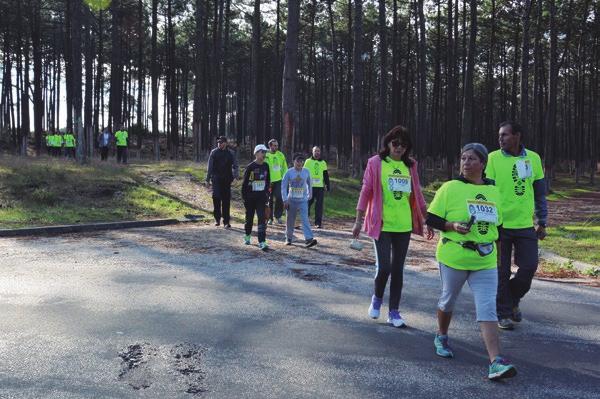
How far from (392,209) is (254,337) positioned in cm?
181

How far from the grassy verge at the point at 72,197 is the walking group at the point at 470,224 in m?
9.68

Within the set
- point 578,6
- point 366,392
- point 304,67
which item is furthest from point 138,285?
point 304,67

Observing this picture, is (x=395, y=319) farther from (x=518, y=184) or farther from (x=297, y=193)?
(x=297, y=193)

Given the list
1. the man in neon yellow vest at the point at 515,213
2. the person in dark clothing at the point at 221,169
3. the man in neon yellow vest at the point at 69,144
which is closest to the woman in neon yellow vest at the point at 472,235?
the man in neon yellow vest at the point at 515,213

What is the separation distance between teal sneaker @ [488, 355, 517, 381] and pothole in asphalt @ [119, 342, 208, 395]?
6.86 feet

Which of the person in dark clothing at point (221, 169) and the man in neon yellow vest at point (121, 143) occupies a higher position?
the man in neon yellow vest at point (121, 143)

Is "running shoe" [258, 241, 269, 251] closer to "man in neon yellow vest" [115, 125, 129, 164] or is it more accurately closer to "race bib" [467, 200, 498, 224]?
"race bib" [467, 200, 498, 224]

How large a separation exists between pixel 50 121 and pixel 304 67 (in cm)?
2654

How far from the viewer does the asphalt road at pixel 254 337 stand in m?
3.95

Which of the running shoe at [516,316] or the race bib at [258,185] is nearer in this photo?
the running shoe at [516,316]

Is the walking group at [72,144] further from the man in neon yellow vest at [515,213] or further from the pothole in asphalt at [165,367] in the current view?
the man in neon yellow vest at [515,213]

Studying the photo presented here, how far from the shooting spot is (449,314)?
461 cm

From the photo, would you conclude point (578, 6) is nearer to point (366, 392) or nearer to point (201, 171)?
point (201, 171)

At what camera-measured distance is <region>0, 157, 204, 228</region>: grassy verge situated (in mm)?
13859
